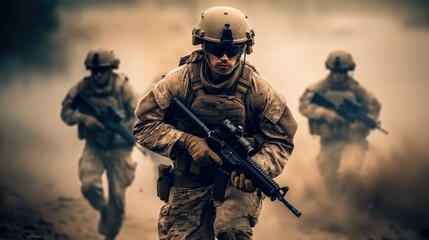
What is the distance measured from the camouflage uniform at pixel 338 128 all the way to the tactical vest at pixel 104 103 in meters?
2.74

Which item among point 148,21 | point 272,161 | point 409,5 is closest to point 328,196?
point 272,161

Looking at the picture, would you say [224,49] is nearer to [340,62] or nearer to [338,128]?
[338,128]

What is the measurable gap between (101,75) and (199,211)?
16.1ft

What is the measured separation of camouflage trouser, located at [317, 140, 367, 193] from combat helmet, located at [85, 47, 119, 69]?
317cm

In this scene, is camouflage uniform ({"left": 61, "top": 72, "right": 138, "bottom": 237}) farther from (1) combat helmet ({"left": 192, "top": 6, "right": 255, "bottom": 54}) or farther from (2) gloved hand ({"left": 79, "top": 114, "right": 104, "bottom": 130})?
(1) combat helmet ({"left": 192, "top": 6, "right": 255, "bottom": 54})

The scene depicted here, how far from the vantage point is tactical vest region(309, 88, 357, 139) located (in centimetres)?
1483

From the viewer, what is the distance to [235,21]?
8.38m

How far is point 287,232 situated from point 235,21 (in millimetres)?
5747

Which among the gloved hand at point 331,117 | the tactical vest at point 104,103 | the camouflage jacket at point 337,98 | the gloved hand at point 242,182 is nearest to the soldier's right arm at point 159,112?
the gloved hand at point 242,182

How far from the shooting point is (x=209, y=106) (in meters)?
8.41

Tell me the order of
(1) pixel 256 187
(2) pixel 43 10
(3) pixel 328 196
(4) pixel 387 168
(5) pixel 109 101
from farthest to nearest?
(2) pixel 43 10 < (4) pixel 387 168 < (3) pixel 328 196 < (5) pixel 109 101 < (1) pixel 256 187

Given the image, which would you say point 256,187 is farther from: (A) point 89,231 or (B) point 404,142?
(B) point 404,142

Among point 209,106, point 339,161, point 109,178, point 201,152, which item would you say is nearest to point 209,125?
point 209,106

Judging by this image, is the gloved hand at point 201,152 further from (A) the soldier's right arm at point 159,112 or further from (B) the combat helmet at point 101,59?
(B) the combat helmet at point 101,59
